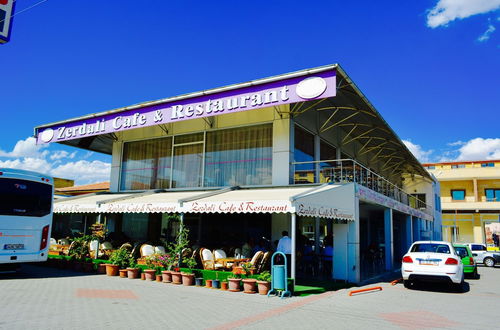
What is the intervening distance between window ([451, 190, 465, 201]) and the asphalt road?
37683 millimetres

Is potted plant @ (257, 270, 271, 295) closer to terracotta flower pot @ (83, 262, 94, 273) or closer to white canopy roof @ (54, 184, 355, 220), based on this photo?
white canopy roof @ (54, 184, 355, 220)

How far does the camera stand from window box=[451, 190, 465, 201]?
4522 cm

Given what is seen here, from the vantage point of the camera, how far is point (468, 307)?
9195 mm

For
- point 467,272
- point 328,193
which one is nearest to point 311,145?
point 328,193

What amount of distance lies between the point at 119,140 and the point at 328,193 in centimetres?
1202

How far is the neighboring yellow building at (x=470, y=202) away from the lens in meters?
41.7

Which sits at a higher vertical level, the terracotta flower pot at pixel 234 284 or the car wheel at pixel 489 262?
the terracotta flower pot at pixel 234 284

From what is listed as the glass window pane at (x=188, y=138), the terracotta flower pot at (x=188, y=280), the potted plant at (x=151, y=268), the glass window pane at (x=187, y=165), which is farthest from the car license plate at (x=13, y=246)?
the glass window pane at (x=188, y=138)

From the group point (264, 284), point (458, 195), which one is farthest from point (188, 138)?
point (458, 195)

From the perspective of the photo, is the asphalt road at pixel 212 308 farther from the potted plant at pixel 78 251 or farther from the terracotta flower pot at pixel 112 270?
the potted plant at pixel 78 251

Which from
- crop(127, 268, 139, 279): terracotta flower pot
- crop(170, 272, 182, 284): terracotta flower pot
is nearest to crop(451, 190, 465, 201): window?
crop(170, 272, 182, 284): terracotta flower pot

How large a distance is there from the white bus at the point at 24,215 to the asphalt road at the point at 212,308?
865 millimetres

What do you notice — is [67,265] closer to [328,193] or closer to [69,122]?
[69,122]

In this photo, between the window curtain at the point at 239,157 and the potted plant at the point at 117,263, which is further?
the window curtain at the point at 239,157
